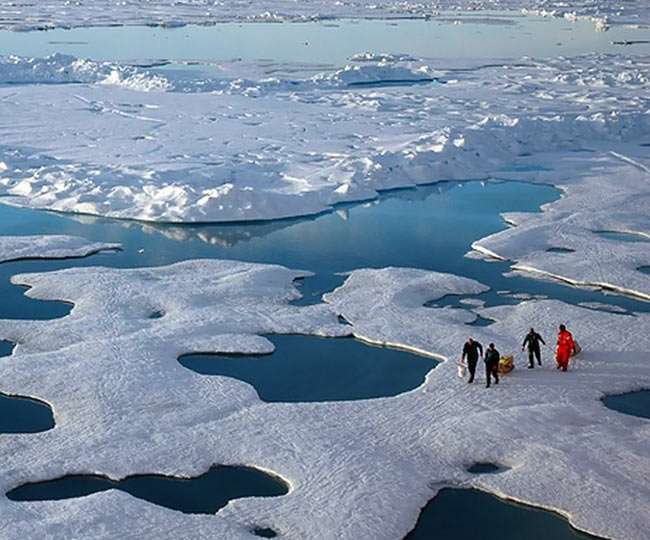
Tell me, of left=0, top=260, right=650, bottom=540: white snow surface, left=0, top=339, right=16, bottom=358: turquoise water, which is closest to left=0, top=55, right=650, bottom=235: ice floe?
left=0, top=260, right=650, bottom=540: white snow surface

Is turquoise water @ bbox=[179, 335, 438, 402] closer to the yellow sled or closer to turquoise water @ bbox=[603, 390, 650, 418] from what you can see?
the yellow sled

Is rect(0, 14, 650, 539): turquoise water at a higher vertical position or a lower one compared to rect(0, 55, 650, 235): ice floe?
lower

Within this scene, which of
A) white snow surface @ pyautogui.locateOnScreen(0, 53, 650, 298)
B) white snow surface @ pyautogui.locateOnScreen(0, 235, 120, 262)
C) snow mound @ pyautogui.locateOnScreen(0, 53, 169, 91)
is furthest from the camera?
snow mound @ pyautogui.locateOnScreen(0, 53, 169, 91)

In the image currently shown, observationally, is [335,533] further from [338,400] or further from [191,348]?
[191,348]

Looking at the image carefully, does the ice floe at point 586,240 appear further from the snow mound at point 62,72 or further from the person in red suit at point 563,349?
the snow mound at point 62,72

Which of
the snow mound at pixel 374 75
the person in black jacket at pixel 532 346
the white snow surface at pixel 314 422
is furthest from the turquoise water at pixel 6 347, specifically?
the snow mound at pixel 374 75

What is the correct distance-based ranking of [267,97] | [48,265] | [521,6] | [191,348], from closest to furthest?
[191,348], [48,265], [267,97], [521,6]

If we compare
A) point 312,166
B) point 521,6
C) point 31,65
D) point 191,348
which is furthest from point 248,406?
point 521,6
